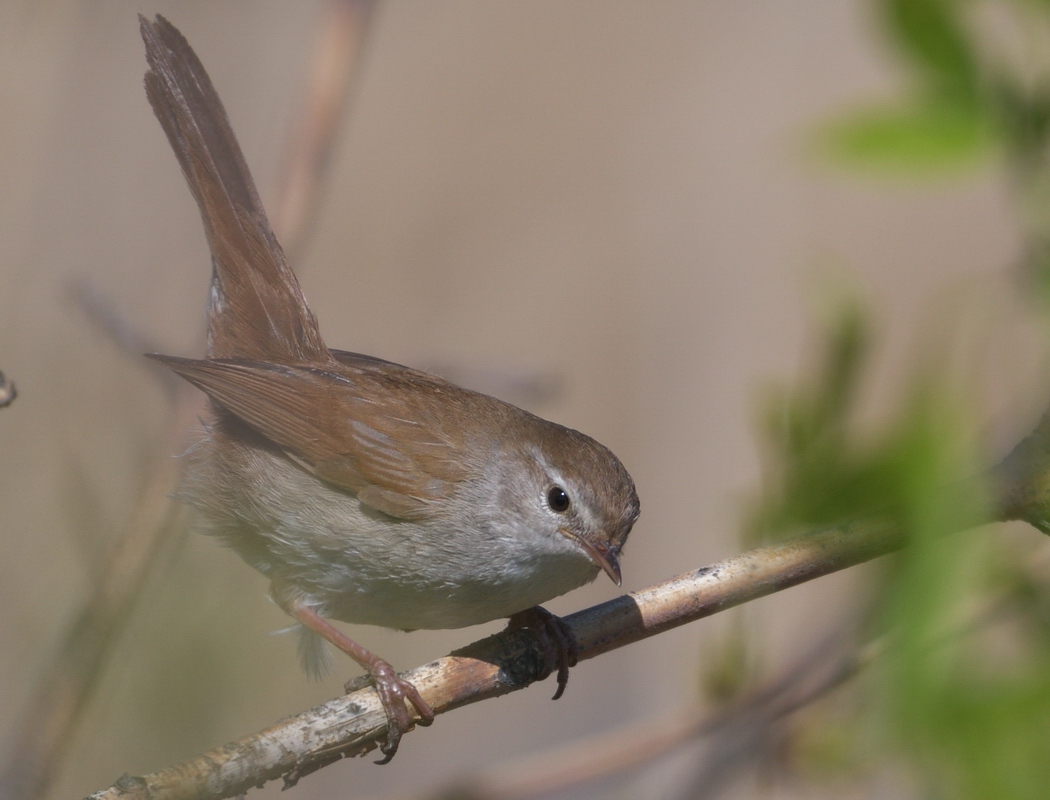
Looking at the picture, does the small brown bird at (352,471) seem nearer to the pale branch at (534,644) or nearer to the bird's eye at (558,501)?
the bird's eye at (558,501)

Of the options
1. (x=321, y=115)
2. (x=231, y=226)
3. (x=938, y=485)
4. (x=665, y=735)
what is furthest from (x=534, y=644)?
(x=938, y=485)

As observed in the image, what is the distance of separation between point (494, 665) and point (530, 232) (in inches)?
209

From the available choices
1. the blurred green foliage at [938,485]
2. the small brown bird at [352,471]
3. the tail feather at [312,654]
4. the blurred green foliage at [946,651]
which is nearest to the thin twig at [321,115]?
the small brown bird at [352,471]

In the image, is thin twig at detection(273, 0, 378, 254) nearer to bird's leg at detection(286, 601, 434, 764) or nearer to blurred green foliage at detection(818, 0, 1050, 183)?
bird's leg at detection(286, 601, 434, 764)

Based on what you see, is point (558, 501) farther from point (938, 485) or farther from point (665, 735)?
point (938, 485)

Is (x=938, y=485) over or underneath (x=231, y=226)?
underneath

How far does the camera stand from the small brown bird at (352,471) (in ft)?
8.98

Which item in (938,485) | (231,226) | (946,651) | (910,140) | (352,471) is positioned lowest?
(352,471)

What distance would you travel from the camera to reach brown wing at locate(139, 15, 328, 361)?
3.12m

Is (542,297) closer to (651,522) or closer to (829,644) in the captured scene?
(651,522)

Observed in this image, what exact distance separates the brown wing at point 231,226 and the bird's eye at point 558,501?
2.76ft

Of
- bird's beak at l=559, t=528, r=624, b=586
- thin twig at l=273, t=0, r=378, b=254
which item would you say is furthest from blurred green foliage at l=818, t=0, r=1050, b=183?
bird's beak at l=559, t=528, r=624, b=586

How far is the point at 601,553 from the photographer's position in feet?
9.14

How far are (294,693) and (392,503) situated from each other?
0.89m
